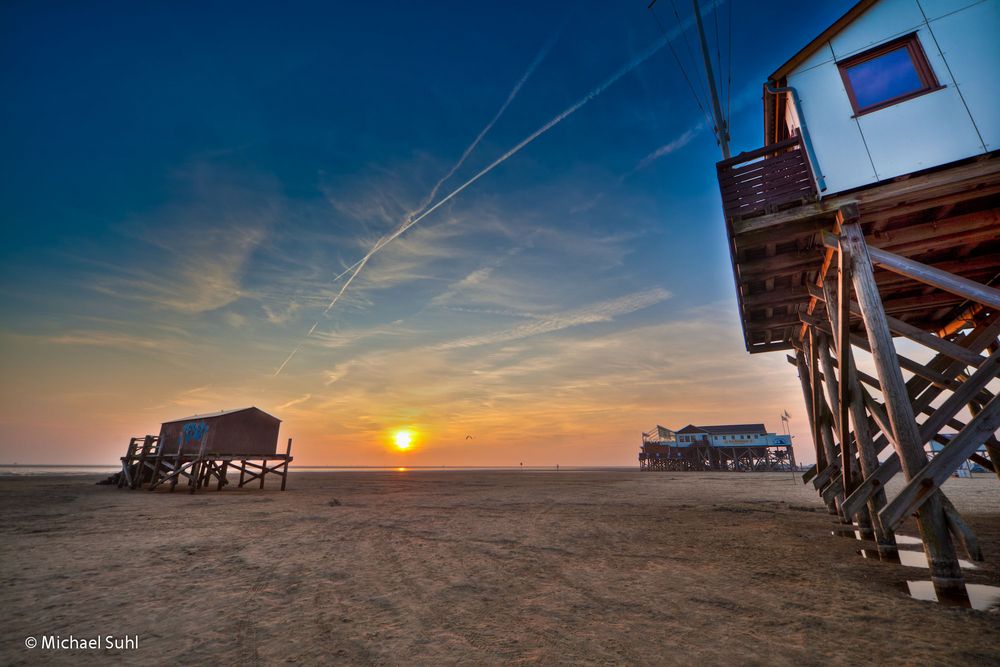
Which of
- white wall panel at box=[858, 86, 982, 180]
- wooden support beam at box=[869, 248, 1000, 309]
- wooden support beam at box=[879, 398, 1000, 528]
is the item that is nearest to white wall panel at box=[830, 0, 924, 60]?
white wall panel at box=[858, 86, 982, 180]

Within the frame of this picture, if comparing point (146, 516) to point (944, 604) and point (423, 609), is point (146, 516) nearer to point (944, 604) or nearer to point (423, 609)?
point (423, 609)

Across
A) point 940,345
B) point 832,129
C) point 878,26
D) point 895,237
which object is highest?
point 878,26

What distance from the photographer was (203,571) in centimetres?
609

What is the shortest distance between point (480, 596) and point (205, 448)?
22251mm

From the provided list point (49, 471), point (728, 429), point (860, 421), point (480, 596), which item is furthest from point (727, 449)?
point (49, 471)

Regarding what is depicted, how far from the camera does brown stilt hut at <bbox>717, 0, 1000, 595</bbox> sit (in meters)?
5.46

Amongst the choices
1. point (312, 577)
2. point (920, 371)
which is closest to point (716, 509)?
point (920, 371)

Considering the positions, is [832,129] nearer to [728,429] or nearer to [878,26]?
[878,26]

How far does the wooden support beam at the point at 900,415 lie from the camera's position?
181 inches

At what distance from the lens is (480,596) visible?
4.97m

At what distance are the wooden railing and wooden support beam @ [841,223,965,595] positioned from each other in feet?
3.91

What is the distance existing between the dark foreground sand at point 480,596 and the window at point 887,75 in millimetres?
7663

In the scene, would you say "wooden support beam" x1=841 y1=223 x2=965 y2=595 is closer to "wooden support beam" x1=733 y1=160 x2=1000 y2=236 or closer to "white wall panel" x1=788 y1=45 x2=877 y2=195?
"wooden support beam" x1=733 y1=160 x2=1000 y2=236

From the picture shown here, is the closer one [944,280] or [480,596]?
[480,596]
